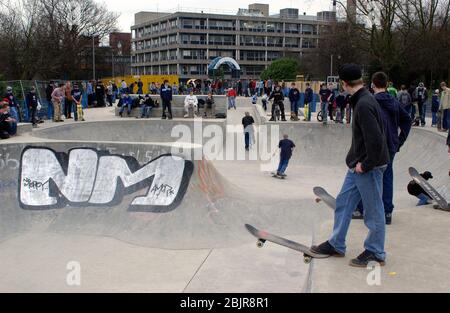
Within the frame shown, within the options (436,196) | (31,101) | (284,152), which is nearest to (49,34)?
(31,101)

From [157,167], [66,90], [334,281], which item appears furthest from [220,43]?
[334,281]

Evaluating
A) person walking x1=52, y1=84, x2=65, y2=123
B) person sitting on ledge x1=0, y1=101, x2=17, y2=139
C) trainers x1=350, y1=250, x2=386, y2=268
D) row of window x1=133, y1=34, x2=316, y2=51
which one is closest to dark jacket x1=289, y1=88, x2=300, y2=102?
person walking x1=52, y1=84, x2=65, y2=123

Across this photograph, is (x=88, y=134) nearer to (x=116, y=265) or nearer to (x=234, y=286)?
(x=116, y=265)

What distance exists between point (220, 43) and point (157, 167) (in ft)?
271

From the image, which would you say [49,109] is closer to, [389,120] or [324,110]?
[324,110]

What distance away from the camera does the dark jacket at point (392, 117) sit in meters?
5.45

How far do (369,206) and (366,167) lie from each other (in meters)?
0.39

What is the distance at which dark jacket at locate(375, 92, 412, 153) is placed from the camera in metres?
5.45

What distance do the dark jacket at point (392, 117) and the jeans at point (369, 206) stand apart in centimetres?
135

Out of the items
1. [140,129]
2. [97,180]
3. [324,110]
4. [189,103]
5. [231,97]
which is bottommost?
[97,180]

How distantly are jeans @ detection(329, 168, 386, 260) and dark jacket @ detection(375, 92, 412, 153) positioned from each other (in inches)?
53.3

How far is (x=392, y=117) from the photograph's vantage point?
219 inches

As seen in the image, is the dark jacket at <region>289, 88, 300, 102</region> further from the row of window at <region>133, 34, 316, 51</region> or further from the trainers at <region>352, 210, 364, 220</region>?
the row of window at <region>133, 34, 316, 51</region>

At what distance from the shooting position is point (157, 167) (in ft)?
32.1
